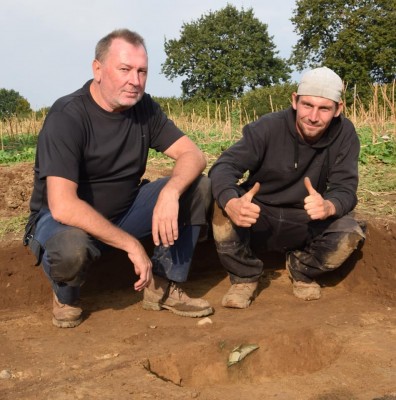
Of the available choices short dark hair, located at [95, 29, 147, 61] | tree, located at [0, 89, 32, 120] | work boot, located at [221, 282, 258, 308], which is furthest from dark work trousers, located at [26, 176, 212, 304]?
tree, located at [0, 89, 32, 120]

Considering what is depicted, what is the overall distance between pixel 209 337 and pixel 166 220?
2.42ft

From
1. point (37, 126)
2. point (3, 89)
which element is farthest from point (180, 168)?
point (3, 89)

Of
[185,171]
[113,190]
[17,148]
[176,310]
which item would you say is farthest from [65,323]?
[17,148]

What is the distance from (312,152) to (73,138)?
1611 millimetres

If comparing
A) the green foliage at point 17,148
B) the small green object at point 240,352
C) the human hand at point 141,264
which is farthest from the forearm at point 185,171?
the green foliage at point 17,148

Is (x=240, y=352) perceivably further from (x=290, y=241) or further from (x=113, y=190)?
(x=113, y=190)

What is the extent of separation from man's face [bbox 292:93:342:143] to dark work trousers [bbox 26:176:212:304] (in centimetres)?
74

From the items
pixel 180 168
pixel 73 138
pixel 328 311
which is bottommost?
pixel 328 311

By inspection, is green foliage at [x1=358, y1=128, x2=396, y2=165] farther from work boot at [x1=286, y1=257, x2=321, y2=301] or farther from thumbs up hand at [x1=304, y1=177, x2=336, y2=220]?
thumbs up hand at [x1=304, y1=177, x2=336, y2=220]

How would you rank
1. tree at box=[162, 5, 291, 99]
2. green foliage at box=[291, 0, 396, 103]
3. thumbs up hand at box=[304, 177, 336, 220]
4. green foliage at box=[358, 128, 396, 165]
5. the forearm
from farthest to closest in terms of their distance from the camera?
1. tree at box=[162, 5, 291, 99]
2. green foliage at box=[291, 0, 396, 103]
3. green foliage at box=[358, 128, 396, 165]
4. the forearm
5. thumbs up hand at box=[304, 177, 336, 220]

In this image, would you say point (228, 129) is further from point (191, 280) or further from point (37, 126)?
point (191, 280)

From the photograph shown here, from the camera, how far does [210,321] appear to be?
3.55 m

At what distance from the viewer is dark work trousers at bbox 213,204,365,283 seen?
3.75m

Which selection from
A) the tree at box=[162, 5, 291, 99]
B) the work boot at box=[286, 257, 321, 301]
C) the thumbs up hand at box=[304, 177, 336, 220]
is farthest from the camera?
the tree at box=[162, 5, 291, 99]
